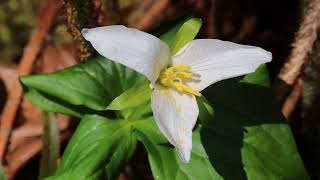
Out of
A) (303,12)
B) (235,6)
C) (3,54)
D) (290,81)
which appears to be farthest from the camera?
(235,6)

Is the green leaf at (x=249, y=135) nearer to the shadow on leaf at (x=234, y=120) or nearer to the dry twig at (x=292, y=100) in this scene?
the shadow on leaf at (x=234, y=120)

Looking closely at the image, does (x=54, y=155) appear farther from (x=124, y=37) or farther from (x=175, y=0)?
(x=175, y=0)

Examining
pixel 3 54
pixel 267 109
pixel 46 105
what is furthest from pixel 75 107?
pixel 3 54

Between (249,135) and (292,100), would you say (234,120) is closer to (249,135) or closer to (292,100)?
(249,135)

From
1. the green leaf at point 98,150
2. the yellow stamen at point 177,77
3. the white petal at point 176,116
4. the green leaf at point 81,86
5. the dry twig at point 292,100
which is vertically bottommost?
the dry twig at point 292,100

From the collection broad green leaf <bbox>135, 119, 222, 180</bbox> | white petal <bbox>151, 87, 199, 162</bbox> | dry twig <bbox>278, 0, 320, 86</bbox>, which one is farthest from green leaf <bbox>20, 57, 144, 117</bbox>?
dry twig <bbox>278, 0, 320, 86</bbox>

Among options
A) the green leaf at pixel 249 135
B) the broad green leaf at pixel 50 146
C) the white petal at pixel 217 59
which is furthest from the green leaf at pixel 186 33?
the broad green leaf at pixel 50 146

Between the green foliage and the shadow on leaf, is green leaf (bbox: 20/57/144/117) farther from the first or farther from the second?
the shadow on leaf

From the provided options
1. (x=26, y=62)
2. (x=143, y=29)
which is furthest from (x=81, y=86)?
(x=143, y=29)
